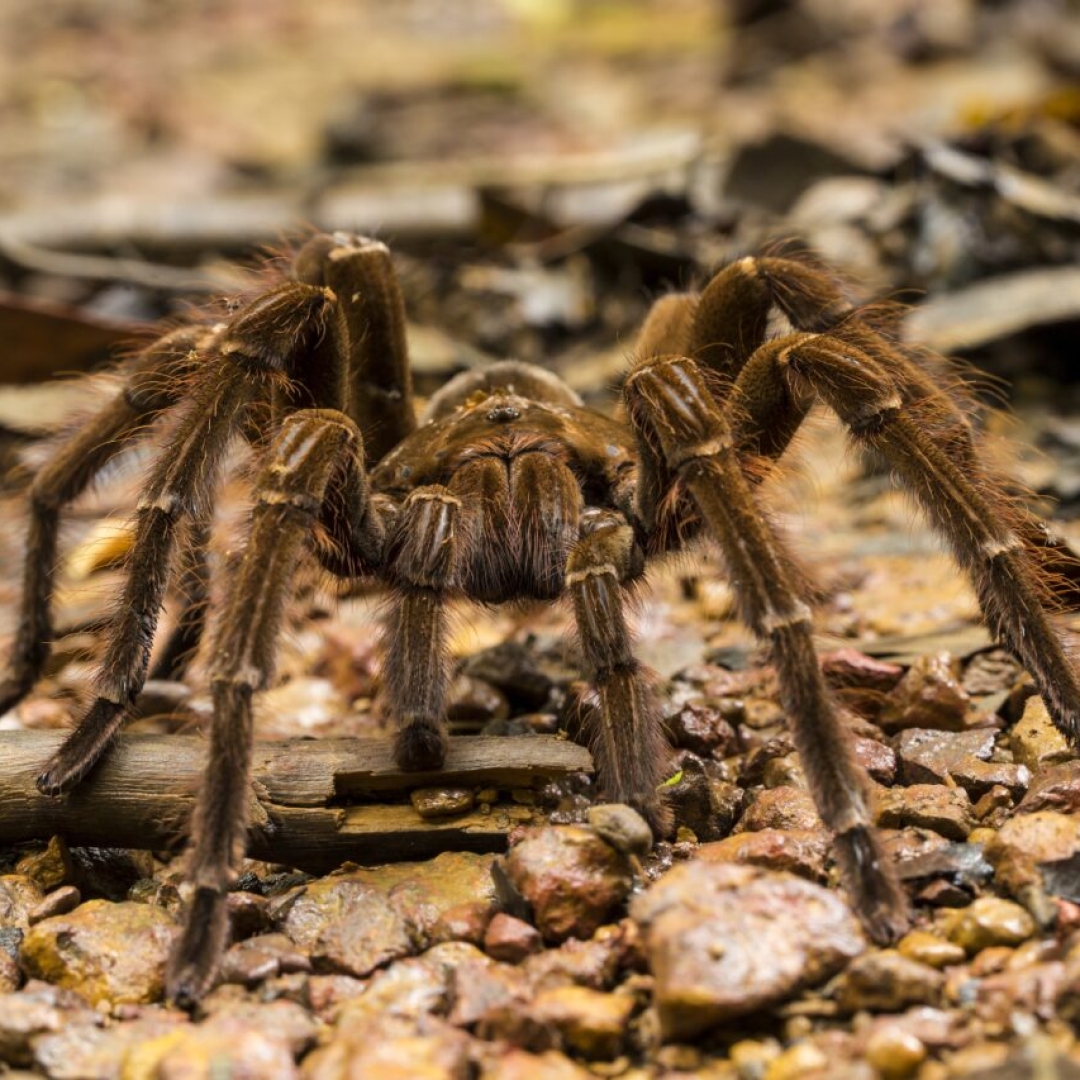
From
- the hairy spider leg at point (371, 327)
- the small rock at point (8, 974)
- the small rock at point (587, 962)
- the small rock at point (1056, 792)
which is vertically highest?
the hairy spider leg at point (371, 327)

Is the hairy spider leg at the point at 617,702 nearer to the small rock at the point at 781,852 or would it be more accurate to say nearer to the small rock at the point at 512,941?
the small rock at the point at 781,852

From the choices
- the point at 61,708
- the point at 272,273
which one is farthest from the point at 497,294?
the point at 61,708

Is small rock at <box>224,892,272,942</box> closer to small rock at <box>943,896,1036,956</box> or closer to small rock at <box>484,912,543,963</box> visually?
small rock at <box>484,912,543,963</box>

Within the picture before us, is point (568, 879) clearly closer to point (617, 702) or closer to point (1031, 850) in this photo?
point (617, 702)

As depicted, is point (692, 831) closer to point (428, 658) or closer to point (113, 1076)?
point (428, 658)

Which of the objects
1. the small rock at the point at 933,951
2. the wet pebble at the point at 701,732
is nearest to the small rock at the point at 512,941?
the small rock at the point at 933,951

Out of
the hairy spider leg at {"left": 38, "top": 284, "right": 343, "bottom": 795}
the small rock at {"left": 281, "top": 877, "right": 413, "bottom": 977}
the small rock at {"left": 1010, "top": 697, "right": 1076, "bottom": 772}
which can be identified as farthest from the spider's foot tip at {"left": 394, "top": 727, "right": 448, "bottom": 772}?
the small rock at {"left": 1010, "top": 697, "right": 1076, "bottom": 772}
